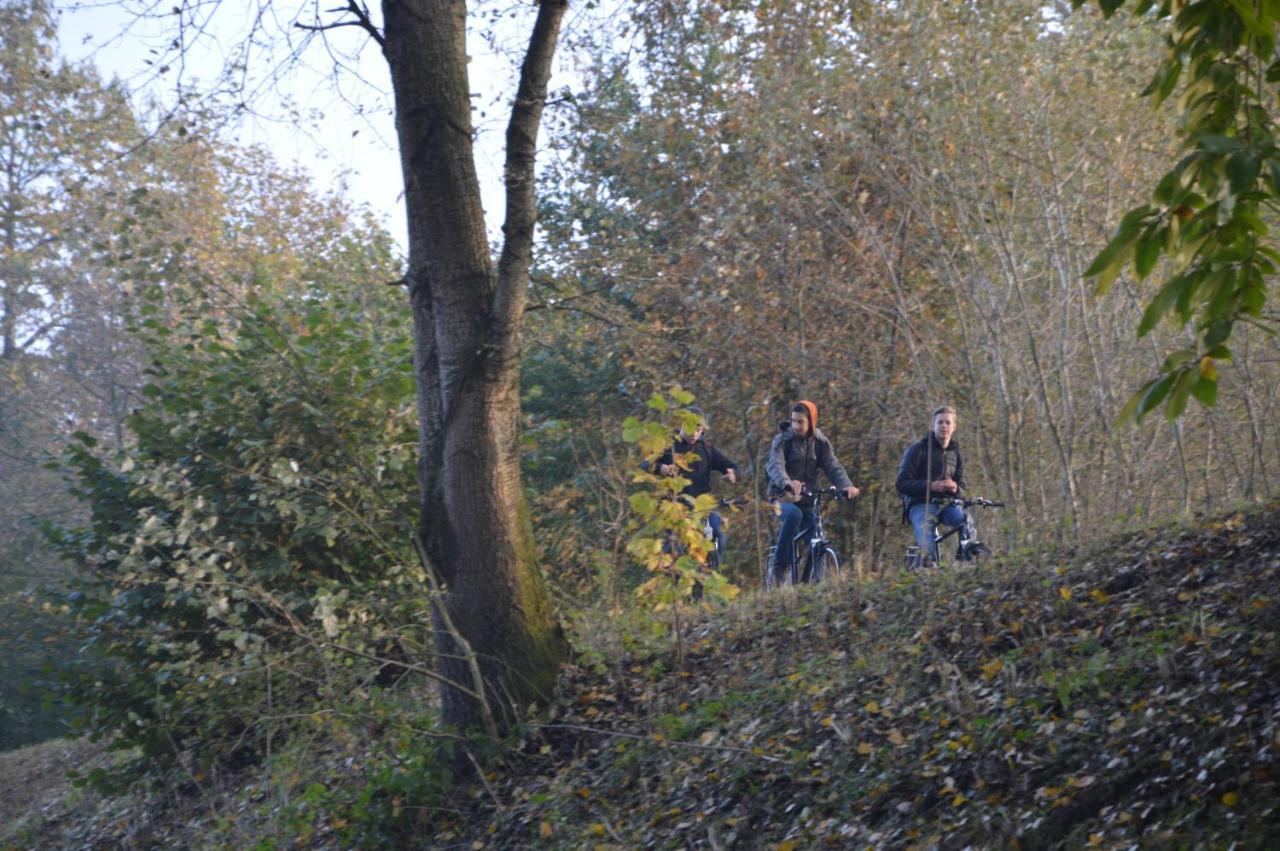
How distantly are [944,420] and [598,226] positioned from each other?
10845mm

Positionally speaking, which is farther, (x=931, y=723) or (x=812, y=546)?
(x=812, y=546)

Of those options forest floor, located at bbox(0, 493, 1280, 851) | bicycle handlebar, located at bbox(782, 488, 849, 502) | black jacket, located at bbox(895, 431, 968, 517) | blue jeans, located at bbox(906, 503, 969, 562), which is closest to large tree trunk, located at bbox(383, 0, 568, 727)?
forest floor, located at bbox(0, 493, 1280, 851)

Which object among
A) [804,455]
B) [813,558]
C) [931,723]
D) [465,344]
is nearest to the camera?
[931,723]

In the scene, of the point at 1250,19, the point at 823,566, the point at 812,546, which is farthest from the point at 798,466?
the point at 1250,19

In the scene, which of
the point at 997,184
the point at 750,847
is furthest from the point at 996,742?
the point at 997,184

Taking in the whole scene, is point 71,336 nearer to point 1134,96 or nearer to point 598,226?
point 598,226

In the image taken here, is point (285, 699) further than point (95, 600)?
No

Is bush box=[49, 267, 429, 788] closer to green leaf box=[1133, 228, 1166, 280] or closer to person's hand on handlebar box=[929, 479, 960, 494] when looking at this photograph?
person's hand on handlebar box=[929, 479, 960, 494]

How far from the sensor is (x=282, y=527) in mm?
10656

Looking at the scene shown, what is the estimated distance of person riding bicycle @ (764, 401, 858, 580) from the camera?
12430 mm

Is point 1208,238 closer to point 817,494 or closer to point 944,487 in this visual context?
point 944,487

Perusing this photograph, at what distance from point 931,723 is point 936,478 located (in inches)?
220

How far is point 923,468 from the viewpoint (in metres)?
12.0

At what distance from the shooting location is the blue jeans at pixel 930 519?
11.1m
